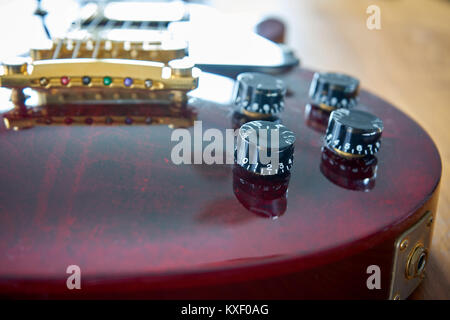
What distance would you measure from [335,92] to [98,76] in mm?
329

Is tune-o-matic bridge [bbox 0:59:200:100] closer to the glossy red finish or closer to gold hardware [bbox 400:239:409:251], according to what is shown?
the glossy red finish

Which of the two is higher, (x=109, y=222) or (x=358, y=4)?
(x=358, y=4)

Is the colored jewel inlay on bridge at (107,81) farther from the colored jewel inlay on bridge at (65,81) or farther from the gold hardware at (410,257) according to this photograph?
the gold hardware at (410,257)

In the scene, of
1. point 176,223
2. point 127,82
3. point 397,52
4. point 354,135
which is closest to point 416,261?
point 354,135

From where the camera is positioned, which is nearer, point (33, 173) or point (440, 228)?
point (33, 173)

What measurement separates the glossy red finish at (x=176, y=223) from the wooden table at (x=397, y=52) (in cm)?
13

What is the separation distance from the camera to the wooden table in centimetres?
66

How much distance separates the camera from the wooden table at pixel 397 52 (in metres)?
0.66

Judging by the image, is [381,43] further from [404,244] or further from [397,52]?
[404,244]

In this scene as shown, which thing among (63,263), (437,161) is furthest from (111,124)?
(437,161)

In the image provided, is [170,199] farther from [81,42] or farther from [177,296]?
[81,42]

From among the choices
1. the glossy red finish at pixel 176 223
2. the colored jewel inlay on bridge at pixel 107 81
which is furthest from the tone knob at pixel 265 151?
the colored jewel inlay on bridge at pixel 107 81
